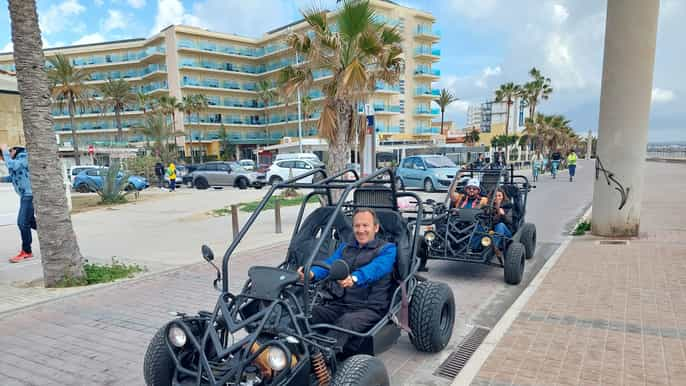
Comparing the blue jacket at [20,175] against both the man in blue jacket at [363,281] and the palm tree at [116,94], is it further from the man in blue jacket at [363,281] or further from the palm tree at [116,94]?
the palm tree at [116,94]

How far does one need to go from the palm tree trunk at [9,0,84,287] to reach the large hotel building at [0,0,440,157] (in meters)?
46.1

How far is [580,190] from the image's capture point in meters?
17.6

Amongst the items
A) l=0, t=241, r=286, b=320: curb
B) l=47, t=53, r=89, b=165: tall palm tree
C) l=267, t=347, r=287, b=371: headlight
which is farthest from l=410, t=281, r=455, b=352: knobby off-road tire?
l=47, t=53, r=89, b=165: tall palm tree

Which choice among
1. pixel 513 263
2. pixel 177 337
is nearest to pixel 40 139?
pixel 177 337

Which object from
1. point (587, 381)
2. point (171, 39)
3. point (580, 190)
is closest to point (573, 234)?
point (587, 381)

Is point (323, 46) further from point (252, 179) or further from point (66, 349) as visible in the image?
point (252, 179)

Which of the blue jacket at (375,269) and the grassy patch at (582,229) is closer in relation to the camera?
the blue jacket at (375,269)

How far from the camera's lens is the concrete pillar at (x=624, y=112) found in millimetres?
7109

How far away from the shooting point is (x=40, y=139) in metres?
5.38

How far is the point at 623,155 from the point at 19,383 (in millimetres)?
8908

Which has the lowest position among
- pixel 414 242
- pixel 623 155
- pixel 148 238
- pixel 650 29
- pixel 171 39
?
pixel 148 238

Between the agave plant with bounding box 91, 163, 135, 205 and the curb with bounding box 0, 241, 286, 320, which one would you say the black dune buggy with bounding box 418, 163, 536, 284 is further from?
the agave plant with bounding box 91, 163, 135, 205

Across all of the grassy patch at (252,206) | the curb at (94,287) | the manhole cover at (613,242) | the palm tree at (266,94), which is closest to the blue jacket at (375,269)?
the curb at (94,287)

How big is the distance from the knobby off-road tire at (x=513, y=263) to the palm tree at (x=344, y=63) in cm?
553
